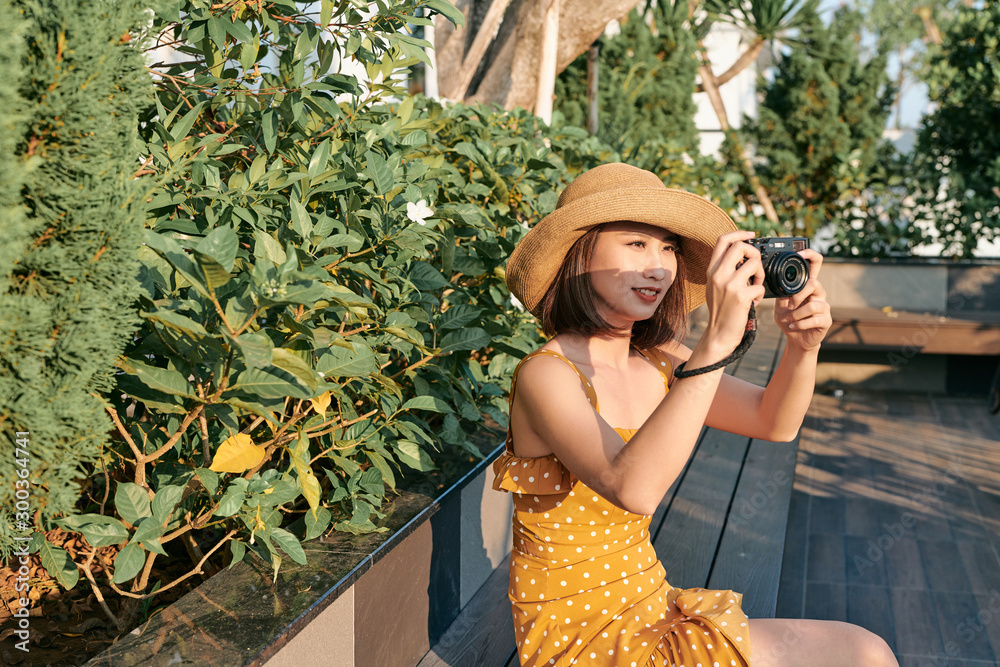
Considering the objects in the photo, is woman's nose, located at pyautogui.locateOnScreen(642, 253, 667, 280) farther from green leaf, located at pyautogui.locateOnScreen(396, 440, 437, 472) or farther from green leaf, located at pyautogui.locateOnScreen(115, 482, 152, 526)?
green leaf, located at pyautogui.locateOnScreen(115, 482, 152, 526)

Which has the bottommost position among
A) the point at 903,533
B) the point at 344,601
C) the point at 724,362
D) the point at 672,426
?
the point at 903,533

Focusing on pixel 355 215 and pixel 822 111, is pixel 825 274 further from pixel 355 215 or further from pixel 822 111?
pixel 355 215

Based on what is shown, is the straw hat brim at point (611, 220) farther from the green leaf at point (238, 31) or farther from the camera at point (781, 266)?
the green leaf at point (238, 31)

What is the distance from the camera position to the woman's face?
5.15 feet

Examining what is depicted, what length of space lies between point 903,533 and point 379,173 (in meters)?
3.10

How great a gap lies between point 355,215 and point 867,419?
5015mm

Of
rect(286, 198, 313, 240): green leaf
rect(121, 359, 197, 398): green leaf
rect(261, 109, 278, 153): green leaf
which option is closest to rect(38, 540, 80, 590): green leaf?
rect(121, 359, 197, 398): green leaf

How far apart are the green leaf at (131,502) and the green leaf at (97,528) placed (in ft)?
0.07

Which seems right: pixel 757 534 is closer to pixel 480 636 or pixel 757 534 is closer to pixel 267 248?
pixel 480 636

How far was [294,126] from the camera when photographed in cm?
196

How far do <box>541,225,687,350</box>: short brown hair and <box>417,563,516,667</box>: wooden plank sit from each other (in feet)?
2.74

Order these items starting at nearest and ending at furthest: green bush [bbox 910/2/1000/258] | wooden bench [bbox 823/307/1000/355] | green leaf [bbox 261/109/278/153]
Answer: green leaf [bbox 261/109/278/153], wooden bench [bbox 823/307/1000/355], green bush [bbox 910/2/1000/258]

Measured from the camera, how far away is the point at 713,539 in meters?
2.73

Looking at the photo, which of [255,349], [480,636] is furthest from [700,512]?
[255,349]
